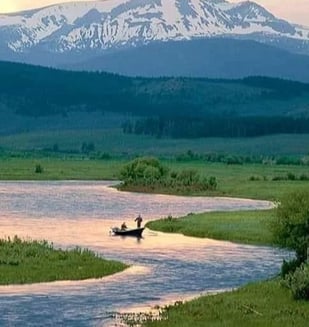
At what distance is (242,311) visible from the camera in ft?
160

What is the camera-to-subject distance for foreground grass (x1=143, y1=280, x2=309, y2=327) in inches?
1825

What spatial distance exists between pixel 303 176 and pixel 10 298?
109105 mm

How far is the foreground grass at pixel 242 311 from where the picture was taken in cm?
4634

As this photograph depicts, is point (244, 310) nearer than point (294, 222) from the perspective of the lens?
Yes

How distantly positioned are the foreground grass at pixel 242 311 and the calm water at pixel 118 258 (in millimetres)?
2893

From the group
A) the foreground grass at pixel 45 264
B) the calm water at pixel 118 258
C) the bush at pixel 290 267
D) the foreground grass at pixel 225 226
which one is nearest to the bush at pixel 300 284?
the bush at pixel 290 267

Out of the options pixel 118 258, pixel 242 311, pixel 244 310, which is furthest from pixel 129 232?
pixel 242 311

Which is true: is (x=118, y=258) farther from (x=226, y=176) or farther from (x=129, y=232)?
(x=226, y=176)

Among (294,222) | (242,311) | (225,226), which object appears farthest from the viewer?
(225,226)

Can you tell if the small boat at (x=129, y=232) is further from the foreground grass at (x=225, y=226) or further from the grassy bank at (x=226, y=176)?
the grassy bank at (x=226, y=176)

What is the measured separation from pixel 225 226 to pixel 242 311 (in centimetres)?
4073

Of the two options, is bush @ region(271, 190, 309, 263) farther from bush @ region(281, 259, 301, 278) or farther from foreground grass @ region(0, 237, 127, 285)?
foreground grass @ region(0, 237, 127, 285)

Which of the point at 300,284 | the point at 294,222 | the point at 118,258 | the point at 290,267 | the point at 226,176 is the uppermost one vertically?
the point at 226,176

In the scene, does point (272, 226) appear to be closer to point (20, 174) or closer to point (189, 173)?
point (189, 173)
